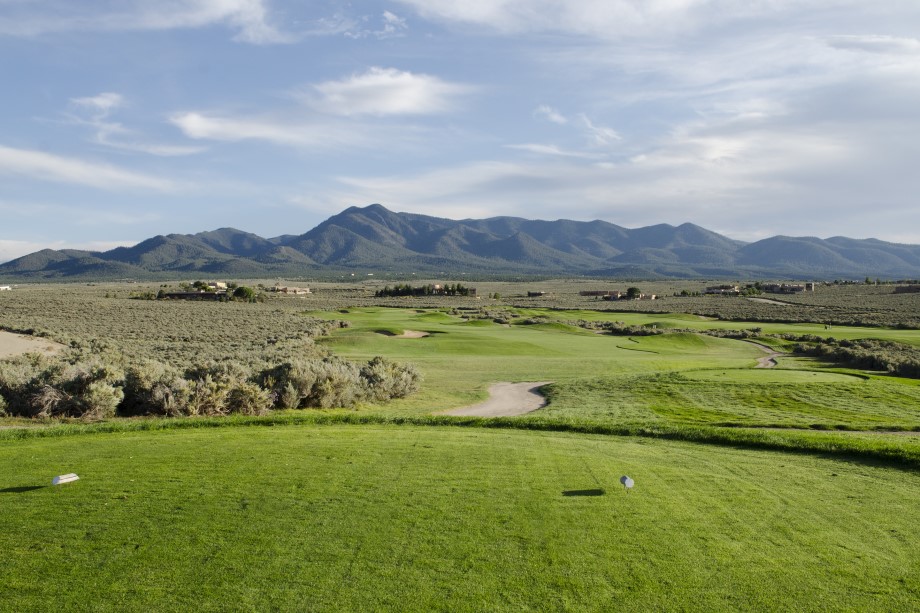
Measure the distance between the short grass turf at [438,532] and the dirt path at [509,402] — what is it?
9.77 m

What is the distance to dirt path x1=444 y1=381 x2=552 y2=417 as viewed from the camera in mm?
20172

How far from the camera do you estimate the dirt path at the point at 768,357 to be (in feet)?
110

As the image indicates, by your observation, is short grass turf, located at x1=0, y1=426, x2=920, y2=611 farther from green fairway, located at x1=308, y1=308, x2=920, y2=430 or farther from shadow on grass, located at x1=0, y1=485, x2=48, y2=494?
green fairway, located at x1=308, y1=308, x2=920, y2=430

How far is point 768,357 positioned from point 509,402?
76.2ft

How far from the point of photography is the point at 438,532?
6602 millimetres

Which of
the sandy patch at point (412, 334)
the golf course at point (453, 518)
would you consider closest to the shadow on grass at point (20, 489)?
the golf course at point (453, 518)

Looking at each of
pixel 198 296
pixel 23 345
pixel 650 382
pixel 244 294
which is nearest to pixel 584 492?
pixel 650 382

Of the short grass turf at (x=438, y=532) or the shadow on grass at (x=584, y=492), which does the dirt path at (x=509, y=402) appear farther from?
the shadow on grass at (x=584, y=492)

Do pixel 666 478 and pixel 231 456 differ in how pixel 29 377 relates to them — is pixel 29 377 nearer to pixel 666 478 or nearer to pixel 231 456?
pixel 231 456

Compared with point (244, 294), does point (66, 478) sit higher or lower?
higher

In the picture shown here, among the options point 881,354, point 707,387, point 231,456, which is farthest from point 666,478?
point 881,354

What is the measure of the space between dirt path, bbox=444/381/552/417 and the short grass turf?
9.77 meters

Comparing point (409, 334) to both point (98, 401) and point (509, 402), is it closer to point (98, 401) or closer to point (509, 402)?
point (509, 402)

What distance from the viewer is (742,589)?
5.58 metres
